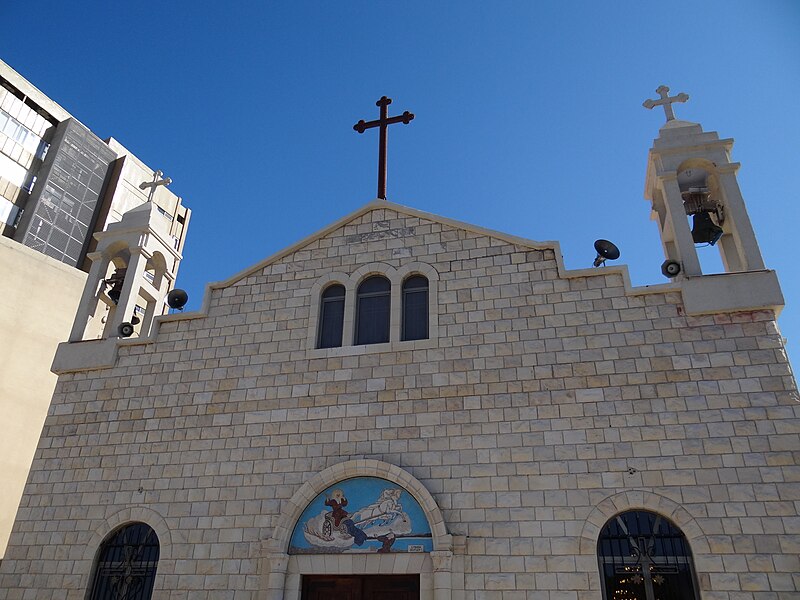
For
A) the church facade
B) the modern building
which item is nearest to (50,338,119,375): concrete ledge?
the church facade

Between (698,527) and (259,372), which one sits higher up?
(259,372)

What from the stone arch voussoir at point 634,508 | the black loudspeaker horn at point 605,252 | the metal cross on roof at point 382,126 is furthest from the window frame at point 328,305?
the stone arch voussoir at point 634,508

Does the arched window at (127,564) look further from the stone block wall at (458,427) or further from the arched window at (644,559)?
the arched window at (644,559)

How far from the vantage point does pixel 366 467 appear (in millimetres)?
9406

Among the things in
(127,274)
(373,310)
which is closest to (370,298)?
(373,310)

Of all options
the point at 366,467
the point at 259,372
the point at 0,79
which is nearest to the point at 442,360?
the point at 366,467

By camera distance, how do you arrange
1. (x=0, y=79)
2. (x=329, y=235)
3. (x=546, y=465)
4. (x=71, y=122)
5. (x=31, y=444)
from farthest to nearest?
(x=71, y=122), (x=0, y=79), (x=31, y=444), (x=329, y=235), (x=546, y=465)

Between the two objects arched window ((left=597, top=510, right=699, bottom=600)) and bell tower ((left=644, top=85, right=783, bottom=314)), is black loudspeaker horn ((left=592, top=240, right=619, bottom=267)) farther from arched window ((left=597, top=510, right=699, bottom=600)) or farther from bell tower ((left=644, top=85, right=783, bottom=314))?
arched window ((left=597, top=510, right=699, bottom=600))

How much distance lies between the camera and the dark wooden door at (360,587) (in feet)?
28.8

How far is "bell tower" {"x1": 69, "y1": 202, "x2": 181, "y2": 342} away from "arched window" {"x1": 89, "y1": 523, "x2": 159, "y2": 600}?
3769 millimetres

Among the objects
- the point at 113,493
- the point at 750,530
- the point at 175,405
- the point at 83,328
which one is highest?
the point at 83,328

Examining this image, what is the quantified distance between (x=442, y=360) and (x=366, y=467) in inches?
79.3

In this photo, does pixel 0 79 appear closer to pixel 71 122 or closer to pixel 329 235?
pixel 71 122

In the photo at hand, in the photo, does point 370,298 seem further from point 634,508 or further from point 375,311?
point 634,508
